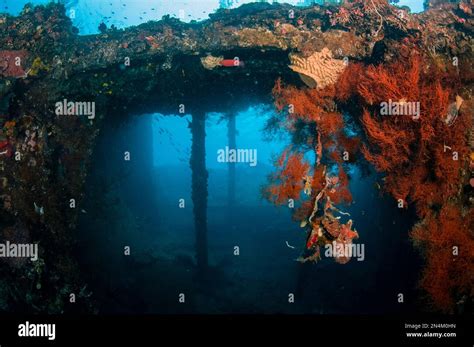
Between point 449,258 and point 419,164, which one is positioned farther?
point 419,164

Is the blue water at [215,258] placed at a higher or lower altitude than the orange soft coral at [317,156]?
lower

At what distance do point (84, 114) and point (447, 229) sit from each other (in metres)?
10.0

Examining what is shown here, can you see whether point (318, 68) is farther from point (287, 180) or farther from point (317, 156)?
point (287, 180)

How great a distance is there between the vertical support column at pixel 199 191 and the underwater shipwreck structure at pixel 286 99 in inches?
135

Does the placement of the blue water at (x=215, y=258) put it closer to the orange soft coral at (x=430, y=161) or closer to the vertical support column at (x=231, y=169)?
the orange soft coral at (x=430, y=161)

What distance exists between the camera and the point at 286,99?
8.34m

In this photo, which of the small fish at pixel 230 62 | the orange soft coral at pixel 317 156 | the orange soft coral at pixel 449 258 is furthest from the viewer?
the small fish at pixel 230 62

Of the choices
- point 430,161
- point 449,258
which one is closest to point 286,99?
point 430,161

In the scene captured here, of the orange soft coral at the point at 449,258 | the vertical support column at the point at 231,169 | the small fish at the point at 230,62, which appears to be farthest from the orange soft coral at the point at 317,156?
the vertical support column at the point at 231,169

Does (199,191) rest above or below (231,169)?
below

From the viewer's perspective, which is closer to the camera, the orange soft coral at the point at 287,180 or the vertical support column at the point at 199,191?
the orange soft coral at the point at 287,180

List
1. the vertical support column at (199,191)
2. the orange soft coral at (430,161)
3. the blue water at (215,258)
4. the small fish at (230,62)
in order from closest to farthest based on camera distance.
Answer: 1. the orange soft coral at (430,161)
2. the small fish at (230,62)
3. the blue water at (215,258)
4. the vertical support column at (199,191)

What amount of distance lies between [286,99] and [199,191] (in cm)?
648

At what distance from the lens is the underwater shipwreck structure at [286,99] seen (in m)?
6.73
